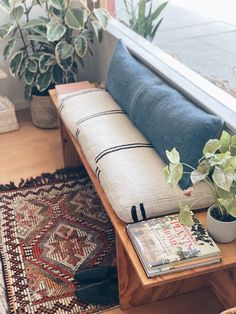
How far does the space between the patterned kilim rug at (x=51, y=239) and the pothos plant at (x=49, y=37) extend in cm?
75

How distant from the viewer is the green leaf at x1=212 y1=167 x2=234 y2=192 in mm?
1235

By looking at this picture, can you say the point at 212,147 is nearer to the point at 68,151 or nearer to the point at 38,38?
the point at 68,151

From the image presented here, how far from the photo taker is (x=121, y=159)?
67.6 inches

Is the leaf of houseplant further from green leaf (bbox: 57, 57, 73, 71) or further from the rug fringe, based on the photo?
the rug fringe

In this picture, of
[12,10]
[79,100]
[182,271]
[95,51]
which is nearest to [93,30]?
[95,51]

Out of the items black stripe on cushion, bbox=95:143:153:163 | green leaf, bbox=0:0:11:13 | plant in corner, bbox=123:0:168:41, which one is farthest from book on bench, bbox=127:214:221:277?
green leaf, bbox=0:0:11:13

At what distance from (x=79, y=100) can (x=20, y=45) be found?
1.21 metres

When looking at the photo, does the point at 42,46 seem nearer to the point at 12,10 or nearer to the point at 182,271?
the point at 12,10

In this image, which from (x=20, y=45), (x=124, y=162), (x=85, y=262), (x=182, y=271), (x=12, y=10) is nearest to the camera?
(x=182, y=271)

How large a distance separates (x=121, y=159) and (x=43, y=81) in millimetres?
1390

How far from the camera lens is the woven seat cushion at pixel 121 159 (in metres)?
1.51

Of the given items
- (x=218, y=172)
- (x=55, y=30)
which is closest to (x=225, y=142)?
(x=218, y=172)

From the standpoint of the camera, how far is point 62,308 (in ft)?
5.73

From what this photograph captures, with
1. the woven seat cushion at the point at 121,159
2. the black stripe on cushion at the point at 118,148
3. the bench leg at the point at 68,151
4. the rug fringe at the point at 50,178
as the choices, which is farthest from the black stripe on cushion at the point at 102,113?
the rug fringe at the point at 50,178
